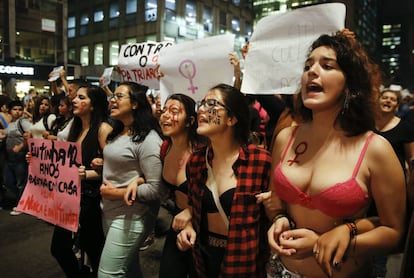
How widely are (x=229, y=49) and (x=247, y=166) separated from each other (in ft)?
5.56

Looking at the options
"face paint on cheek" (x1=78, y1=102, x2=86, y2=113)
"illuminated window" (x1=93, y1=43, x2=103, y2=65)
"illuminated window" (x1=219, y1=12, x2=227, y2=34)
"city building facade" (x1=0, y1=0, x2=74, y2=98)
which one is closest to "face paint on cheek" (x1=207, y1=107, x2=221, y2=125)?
"face paint on cheek" (x1=78, y1=102, x2=86, y2=113)

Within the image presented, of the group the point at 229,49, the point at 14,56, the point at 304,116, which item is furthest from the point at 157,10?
the point at 304,116

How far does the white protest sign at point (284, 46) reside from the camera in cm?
263

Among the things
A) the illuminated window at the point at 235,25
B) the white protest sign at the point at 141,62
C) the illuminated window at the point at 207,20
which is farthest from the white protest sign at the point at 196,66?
the illuminated window at the point at 235,25

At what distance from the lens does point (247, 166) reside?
219 cm

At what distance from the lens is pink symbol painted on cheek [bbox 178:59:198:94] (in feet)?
12.4

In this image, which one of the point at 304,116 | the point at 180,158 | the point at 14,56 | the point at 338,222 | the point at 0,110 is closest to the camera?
the point at 338,222

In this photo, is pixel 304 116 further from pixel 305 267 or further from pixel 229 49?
pixel 229 49

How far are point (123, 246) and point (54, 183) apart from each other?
1.25 meters

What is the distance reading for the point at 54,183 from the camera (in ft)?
11.8

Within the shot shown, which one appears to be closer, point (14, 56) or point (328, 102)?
point (328, 102)

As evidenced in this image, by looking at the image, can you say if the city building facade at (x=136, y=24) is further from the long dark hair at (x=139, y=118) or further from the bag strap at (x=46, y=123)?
the long dark hair at (x=139, y=118)

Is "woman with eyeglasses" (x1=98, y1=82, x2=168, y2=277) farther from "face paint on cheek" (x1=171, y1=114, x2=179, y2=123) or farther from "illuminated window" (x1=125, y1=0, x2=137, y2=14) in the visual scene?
"illuminated window" (x1=125, y1=0, x2=137, y2=14)

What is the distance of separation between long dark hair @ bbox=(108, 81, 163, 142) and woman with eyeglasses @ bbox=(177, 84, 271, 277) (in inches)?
31.5
